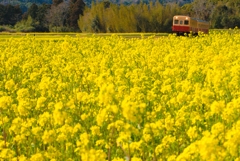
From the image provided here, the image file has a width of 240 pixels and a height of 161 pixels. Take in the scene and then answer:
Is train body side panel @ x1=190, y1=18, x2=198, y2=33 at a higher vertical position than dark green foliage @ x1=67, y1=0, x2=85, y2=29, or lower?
lower

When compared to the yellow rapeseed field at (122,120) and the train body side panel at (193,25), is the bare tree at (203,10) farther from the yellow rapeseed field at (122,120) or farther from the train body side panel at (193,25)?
the yellow rapeseed field at (122,120)

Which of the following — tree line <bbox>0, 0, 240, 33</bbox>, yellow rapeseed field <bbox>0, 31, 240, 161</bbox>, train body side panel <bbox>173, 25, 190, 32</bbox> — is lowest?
yellow rapeseed field <bbox>0, 31, 240, 161</bbox>

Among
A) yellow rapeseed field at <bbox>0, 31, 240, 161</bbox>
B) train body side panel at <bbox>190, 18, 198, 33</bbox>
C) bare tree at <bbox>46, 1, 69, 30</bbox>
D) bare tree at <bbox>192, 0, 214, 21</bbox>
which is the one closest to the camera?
yellow rapeseed field at <bbox>0, 31, 240, 161</bbox>

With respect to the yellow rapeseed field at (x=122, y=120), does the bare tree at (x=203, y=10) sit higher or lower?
higher

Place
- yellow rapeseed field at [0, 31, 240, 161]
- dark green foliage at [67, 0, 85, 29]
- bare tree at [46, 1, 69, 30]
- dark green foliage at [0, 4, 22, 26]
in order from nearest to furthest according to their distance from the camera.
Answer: yellow rapeseed field at [0, 31, 240, 161] < bare tree at [46, 1, 69, 30] < dark green foliage at [67, 0, 85, 29] < dark green foliage at [0, 4, 22, 26]

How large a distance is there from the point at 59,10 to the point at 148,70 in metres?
61.6

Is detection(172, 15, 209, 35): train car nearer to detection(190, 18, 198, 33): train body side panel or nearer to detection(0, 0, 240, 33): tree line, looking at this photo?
detection(190, 18, 198, 33): train body side panel

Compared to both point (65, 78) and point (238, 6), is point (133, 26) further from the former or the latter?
point (238, 6)

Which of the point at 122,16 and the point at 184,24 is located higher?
the point at 122,16

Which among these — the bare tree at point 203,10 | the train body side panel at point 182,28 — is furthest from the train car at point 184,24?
the bare tree at point 203,10

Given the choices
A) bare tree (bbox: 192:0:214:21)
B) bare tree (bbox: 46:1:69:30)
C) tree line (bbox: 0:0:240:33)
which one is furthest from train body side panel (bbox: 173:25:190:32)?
bare tree (bbox: 46:1:69:30)

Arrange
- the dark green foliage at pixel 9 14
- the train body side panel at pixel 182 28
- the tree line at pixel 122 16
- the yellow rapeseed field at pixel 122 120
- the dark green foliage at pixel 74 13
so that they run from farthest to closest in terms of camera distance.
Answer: the dark green foliage at pixel 9 14 → the dark green foliage at pixel 74 13 → the tree line at pixel 122 16 → the train body side panel at pixel 182 28 → the yellow rapeseed field at pixel 122 120

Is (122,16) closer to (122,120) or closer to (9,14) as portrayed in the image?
(122,120)

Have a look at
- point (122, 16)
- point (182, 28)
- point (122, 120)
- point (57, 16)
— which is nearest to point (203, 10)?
point (122, 16)
